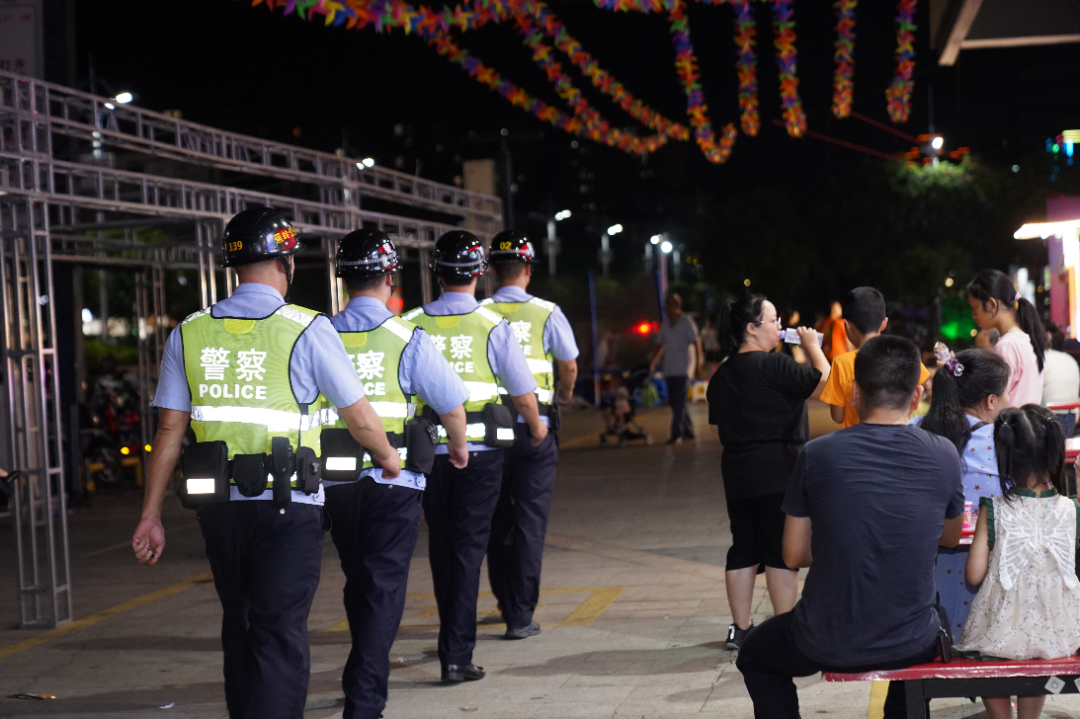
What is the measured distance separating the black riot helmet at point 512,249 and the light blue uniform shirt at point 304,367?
277cm

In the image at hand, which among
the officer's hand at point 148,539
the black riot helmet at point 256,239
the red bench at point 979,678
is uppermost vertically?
the black riot helmet at point 256,239

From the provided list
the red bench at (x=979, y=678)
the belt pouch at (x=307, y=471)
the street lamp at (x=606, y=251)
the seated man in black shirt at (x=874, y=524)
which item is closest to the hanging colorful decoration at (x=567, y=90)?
the belt pouch at (x=307, y=471)

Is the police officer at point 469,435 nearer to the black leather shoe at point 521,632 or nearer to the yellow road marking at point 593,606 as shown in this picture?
the black leather shoe at point 521,632

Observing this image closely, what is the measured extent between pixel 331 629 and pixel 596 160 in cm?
7035

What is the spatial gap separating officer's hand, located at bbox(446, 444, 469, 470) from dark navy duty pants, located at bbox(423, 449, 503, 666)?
477 millimetres

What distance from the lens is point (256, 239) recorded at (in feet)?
14.4

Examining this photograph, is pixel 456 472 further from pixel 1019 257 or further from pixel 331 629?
pixel 1019 257

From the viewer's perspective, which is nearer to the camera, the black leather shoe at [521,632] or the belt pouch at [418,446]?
the belt pouch at [418,446]

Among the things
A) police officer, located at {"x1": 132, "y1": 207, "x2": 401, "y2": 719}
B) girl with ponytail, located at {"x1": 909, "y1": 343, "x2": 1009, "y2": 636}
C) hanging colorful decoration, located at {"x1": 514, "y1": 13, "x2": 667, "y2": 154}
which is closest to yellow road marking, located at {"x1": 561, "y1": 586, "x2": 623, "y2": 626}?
girl with ponytail, located at {"x1": 909, "y1": 343, "x2": 1009, "y2": 636}

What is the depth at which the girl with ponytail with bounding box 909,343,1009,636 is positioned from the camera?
14.7ft

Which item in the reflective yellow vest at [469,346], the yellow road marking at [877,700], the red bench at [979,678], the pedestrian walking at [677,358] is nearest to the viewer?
the red bench at [979,678]

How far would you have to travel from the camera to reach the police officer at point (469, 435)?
5832 millimetres

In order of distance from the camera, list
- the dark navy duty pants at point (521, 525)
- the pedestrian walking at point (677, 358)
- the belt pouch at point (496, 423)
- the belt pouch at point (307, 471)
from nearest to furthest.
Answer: the belt pouch at point (307, 471) < the belt pouch at point (496, 423) < the dark navy duty pants at point (521, 525) < the pedestrian walking at point (677, 358)

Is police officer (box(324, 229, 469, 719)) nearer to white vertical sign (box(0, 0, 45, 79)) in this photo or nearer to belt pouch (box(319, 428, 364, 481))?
belt pouch (box(319, 428, 364, 481))
